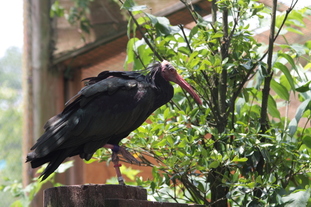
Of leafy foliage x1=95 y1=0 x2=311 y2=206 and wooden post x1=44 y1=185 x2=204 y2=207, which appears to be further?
leafy foliage x1=95 y1=0 x2=311 y2=206

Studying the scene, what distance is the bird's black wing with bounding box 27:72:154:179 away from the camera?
2.01 meters

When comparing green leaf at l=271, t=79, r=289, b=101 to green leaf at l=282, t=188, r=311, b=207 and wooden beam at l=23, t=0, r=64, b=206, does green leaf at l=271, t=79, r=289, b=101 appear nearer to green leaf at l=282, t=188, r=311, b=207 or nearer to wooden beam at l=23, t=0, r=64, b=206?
green leaf at l=282, t=188, r=311, b=207

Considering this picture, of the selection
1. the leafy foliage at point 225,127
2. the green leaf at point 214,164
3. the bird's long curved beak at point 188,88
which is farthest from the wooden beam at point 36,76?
the green leaf at point 214,164

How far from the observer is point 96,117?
2078 mm

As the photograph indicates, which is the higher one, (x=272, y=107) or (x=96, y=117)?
(x=96, y=117)

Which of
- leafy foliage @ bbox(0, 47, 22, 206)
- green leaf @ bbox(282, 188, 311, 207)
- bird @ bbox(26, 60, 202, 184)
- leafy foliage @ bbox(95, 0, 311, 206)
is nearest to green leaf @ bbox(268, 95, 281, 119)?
leafy foliage @ bbox(95, 0, 311, 206)

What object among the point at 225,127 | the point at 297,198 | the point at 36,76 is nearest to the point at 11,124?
the point at 36,76

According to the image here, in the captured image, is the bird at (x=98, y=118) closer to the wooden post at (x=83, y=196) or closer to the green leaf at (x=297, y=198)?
the wooden post at (x=83, y=196)

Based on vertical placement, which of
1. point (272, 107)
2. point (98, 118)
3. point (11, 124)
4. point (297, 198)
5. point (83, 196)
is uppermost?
point (98, 118)

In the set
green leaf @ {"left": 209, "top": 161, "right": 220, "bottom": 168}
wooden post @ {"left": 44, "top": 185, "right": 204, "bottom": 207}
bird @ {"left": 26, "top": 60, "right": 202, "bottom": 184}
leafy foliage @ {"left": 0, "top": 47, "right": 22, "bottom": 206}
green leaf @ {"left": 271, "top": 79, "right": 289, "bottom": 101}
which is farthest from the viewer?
leafy foliage @ {"left": 0, "top": 47, "right": 22, "bottom": 206}

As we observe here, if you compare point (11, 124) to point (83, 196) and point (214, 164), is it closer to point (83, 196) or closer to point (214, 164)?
point (214, 164)

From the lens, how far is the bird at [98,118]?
2.00 metres

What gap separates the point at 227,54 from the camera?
101 inches

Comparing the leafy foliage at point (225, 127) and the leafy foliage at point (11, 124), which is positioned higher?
the leafy foliage at point (225, 127)
